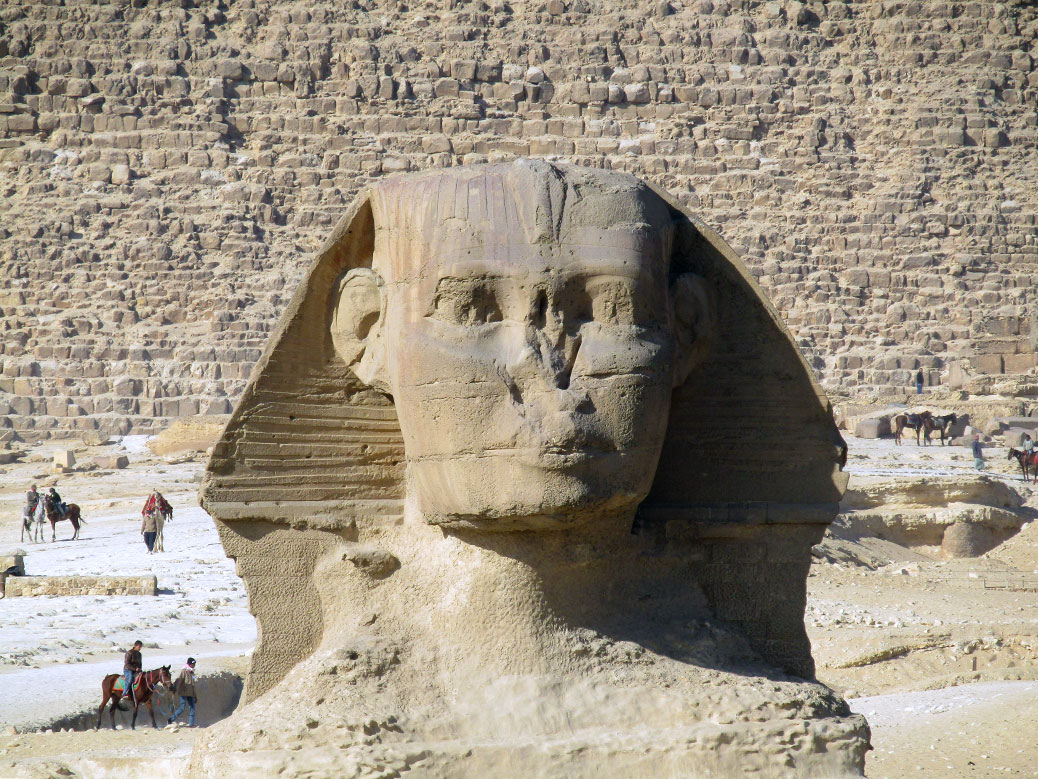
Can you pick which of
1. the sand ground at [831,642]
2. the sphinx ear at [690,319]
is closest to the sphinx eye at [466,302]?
the sphinx ear at [690,319]

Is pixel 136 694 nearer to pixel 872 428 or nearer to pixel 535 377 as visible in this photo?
pixel 535 377

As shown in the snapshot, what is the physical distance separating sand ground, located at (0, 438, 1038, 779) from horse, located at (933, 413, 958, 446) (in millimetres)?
4996

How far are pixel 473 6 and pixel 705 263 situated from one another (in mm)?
58093

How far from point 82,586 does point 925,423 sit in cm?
1645

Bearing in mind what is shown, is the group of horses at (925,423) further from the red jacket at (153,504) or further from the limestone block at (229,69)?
the limestone block at (229,69)

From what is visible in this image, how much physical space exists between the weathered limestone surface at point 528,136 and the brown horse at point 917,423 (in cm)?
2610

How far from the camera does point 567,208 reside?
3588mm

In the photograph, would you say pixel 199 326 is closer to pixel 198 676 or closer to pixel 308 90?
pixel 308 90

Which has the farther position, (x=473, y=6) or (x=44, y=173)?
(x=473, y=6)

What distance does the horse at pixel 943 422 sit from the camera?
26127mm

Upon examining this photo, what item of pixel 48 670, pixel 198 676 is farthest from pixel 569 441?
pixel 48 670

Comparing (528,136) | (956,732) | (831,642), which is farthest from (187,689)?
(528,136)

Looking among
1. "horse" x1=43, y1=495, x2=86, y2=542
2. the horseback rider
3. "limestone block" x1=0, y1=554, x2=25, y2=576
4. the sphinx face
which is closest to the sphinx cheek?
the sphinx face

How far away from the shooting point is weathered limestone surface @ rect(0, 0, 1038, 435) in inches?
2169
